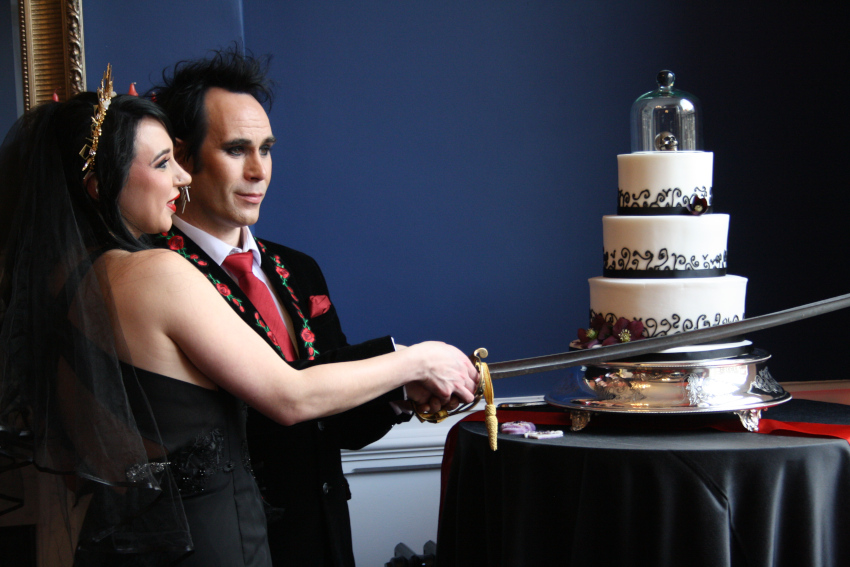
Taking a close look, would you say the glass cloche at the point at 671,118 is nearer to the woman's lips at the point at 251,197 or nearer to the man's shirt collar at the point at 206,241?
the woman's lips at the point at 251,197

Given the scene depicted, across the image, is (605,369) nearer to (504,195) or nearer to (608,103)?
(504,195)

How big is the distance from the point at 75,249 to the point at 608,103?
2.14 metres

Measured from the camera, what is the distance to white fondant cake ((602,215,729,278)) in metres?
1.72

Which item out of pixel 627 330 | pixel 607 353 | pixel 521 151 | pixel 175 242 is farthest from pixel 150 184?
pixel 521 151

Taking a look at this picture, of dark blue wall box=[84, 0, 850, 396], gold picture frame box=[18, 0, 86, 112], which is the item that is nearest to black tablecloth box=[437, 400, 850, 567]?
dark blue wall box=[84, 0, 850, 396]

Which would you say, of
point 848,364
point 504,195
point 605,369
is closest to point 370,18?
point 504,195

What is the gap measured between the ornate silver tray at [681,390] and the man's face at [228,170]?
0.89 meters

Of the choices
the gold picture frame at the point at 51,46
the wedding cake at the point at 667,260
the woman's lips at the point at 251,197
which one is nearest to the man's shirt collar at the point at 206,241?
the woman's lips at the point at 251,197

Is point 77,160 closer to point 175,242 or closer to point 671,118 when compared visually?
point 175,242

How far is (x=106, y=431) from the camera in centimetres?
113

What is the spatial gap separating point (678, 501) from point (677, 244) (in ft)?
1.98

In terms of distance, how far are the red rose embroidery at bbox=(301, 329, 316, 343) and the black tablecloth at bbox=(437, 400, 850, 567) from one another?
521mm

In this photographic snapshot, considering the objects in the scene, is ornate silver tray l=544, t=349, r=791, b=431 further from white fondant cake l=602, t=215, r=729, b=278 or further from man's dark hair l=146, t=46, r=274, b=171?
man's dark hair l=146, t=46, r=274, b=171

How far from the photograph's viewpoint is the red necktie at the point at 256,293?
1.67m
